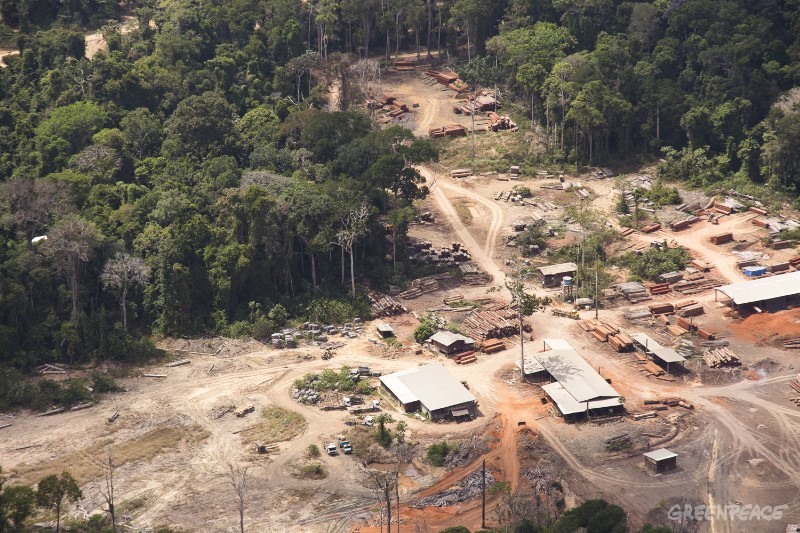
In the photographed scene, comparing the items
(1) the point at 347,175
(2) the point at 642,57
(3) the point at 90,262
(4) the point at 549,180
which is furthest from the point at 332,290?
(2) the point at 642,57

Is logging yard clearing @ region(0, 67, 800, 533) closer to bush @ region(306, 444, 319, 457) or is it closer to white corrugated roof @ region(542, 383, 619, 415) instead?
bush @ region(306, 444, 319, 457)

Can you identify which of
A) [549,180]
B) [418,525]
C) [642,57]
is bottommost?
[418,525]

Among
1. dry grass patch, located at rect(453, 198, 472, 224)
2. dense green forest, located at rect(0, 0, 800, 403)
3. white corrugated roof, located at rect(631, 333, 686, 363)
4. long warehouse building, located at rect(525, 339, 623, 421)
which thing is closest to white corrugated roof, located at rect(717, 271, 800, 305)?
white corrugated roof, located at rect(631, 333, 686, 363)

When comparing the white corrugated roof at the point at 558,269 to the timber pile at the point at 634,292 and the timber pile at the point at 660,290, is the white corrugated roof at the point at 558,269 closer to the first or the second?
the timber pile at the point at 634,292

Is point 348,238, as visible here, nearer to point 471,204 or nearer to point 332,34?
point 471,204

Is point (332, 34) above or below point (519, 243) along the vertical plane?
above

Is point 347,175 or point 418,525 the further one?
point 347,175
